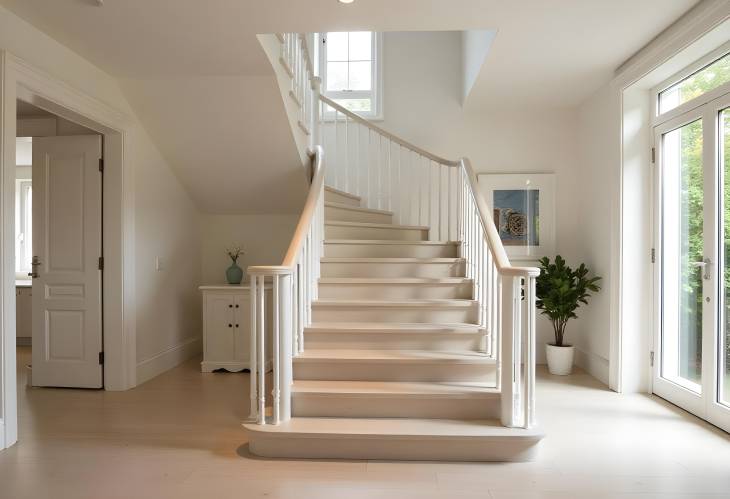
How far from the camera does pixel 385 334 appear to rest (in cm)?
366

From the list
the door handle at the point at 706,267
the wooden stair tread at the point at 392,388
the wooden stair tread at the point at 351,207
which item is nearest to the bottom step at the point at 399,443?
the wooden stair tread at the point at 392,388

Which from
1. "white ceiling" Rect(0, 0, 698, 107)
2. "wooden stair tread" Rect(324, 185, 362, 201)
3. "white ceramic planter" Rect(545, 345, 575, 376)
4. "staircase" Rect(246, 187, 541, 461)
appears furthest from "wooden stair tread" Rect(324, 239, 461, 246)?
"white ceiling" Rect(0, 0, 698, 107)

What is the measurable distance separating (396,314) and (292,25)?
7.01 feet

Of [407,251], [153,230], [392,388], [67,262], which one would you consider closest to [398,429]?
[392,388]

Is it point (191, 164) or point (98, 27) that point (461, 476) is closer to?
point (98, 27)

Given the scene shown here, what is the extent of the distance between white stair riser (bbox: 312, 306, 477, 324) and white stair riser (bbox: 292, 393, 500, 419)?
91 centimetres

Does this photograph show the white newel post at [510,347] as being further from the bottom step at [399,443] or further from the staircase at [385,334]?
the bottom step at [399,443]

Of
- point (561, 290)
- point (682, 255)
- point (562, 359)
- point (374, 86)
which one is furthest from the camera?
point (374, 86)

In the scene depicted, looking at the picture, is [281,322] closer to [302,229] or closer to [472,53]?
[302,229]

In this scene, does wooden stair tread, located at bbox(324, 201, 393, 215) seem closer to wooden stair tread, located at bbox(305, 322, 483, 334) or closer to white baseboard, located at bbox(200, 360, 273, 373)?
wooden stair tread, located at bbox(305, 322, 483, 334)

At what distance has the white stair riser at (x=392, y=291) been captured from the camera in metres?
4.20

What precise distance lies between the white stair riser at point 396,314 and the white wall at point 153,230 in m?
1.78

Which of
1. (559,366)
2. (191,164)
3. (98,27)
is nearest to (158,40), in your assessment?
A: (98,27)

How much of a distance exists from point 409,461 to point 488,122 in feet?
12.7
